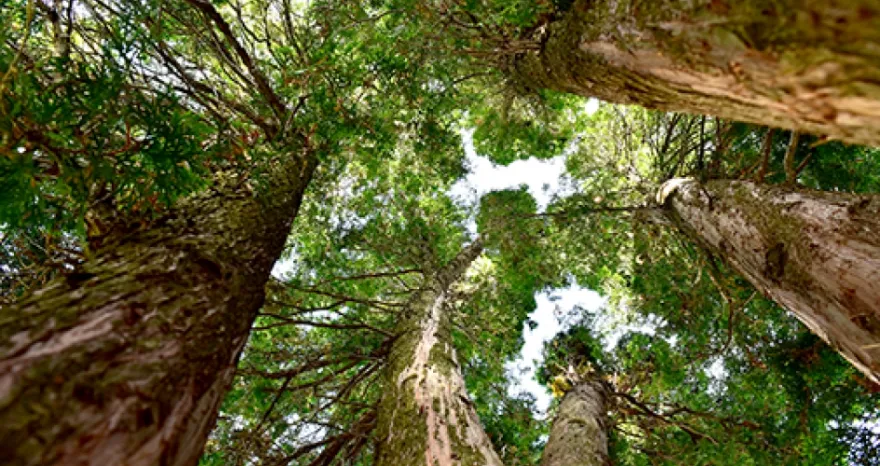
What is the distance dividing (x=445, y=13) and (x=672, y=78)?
283 cm

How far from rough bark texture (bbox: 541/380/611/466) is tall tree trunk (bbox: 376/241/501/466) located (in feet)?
5.35

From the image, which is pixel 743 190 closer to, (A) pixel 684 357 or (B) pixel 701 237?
(B) pixel 701 237

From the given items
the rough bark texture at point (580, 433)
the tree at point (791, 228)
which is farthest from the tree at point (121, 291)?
the rough bark texture at point (580, 433)

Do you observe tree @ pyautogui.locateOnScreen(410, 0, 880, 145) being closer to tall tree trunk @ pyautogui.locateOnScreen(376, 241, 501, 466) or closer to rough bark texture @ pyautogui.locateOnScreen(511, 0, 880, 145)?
rough bark texture @ pyautogui.locateOnScreen(511, 0, 880, 145)

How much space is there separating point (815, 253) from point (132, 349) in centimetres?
357

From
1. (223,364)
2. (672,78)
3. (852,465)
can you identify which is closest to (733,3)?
(672,78)

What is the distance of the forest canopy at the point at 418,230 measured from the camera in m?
1.43

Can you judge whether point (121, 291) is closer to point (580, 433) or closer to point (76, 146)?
point (76, 146)

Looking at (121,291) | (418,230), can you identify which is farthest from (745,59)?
(418,230)

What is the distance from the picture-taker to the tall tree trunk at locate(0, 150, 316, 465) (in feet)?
3.90

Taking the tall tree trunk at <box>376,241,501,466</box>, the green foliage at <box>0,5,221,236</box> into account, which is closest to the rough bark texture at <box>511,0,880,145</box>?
the green foliage at <box>0,5,221,236</box>

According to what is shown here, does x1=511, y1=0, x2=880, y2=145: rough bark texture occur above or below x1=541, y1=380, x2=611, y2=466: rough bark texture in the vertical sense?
below

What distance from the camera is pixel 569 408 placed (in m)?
6.27

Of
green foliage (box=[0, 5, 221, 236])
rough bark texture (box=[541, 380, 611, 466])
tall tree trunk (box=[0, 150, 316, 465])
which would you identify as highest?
rough bark texture (box=[541, 380, 611, 466])
